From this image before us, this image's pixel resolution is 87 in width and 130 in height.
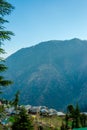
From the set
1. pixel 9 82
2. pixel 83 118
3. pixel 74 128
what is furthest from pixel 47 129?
pixel 9 82

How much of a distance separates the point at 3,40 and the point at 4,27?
73 centimetres

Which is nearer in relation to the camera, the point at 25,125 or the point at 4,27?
the point at 4,27

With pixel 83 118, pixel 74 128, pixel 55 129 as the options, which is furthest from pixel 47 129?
pixel 83 118

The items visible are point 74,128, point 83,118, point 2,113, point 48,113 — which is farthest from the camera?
point 48,113

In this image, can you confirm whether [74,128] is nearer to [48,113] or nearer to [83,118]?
[83,118]

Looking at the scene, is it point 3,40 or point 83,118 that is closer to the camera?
point 3,40

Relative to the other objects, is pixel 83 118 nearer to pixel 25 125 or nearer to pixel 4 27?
pixel 25 125

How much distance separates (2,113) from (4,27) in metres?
4.73

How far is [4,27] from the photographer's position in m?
18.0

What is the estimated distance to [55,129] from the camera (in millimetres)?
127438

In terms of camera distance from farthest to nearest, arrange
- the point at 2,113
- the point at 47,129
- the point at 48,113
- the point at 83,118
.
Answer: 1. the point at 48,113
2. the point at 83,118
3. the point at 47,129
4. the point at 2,113

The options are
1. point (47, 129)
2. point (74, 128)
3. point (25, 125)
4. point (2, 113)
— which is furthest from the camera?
point (74, 128)

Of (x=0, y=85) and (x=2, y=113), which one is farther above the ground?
(x=0, y=85)

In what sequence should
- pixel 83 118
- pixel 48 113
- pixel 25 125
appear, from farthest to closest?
pixel 48 113, pixel 83 118, pixel 25 125
